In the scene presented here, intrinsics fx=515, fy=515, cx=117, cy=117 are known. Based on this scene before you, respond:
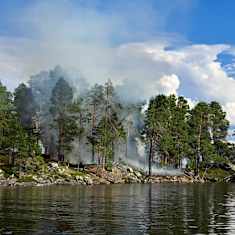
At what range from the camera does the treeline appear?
5069 inches

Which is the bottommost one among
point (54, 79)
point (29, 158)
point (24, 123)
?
point (29, 158)

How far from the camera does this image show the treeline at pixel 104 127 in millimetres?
128750

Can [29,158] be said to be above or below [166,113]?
below

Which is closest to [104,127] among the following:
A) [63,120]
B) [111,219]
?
[63,120]

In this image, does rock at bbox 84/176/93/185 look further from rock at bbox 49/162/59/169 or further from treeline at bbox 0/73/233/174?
treeline at bbox 0/73/233/174

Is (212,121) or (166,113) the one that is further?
(212,121)

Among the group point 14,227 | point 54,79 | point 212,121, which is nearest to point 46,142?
point 54,79

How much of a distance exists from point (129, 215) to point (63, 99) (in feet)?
323

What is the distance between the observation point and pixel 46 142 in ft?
469

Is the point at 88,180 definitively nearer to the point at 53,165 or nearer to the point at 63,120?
the point at 53,165

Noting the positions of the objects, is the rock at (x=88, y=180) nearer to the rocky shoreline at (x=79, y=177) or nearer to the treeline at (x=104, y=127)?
the rocky shoreline at (x=79, y=177)

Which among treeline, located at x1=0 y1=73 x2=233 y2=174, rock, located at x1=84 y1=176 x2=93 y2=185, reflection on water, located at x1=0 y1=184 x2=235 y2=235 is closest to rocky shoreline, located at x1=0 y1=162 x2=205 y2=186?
rock, located at x1=84 y1=176 x2=93 y2=185

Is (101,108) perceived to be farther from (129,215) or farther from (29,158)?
(129,215)

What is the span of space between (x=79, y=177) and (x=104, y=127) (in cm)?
2618
